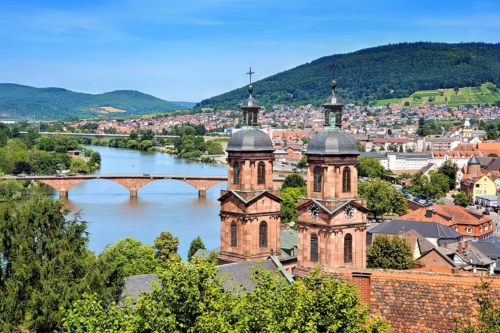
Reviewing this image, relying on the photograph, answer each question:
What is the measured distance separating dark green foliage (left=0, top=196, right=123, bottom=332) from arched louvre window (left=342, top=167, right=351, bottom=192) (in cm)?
872

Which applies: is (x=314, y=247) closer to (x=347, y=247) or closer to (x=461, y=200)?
(x=347, y=247)

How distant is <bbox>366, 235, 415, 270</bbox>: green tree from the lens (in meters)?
37.8

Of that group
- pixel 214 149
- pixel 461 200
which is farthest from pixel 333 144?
pixel 214 149

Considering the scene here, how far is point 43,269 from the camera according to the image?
1786 centimetres

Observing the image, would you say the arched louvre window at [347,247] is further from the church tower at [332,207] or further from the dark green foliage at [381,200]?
the dark green foliage at [381,200]

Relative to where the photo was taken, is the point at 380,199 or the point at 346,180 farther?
the point at 380,199

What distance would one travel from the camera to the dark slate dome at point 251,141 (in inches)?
1051

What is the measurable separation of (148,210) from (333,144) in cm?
4582

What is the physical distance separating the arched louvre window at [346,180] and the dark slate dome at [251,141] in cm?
295

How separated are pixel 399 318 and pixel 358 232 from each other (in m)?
9.65

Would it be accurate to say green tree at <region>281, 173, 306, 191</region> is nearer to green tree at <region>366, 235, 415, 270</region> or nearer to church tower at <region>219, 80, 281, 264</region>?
green tree at <region>366, 235, 415, 270</region>

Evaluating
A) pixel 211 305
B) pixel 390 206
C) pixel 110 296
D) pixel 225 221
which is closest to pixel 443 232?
pixel 390 206

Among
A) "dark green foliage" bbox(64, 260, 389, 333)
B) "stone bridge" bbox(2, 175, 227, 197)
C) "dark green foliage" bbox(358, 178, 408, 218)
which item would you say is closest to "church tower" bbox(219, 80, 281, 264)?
"dark green foliage" bbox(64, 260, 389, 333)

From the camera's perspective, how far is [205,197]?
82.3 m
